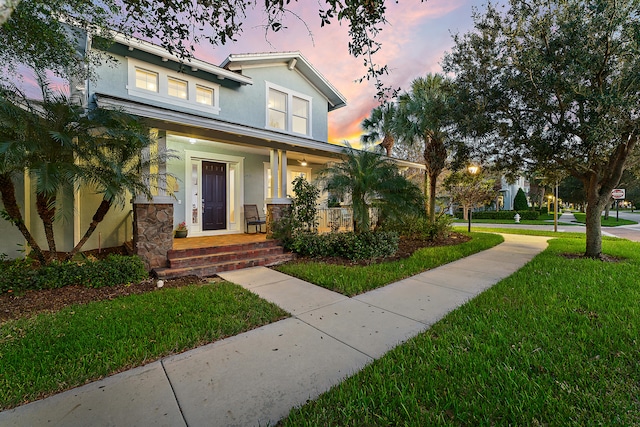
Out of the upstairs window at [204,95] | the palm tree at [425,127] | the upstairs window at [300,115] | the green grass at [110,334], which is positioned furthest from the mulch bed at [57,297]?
the palm tree at [425,127]

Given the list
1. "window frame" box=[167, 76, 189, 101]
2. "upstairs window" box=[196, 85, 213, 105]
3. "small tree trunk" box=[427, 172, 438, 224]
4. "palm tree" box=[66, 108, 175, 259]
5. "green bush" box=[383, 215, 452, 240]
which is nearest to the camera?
"palm tree" box=[66, 108, 175, 259]

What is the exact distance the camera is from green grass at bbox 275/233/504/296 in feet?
16.5

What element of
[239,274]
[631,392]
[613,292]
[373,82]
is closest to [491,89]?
[373,82]

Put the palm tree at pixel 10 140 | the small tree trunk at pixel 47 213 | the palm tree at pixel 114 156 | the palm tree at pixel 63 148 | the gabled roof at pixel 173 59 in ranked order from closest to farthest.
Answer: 1. the palm tree at pixel 10 140
2. the palm tree at pixel 63 148
3. the palm tree at pixel 114 156
4. the small tree trunk at pixel 47 213
5. the gabled roof at pixel 173 59

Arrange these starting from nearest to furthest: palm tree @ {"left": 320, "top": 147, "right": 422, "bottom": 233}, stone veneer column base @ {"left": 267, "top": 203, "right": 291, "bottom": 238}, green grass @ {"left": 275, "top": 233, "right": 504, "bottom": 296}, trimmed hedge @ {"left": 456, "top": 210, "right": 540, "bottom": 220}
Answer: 1. green grass @ {"left": 275, "top": 233, "right": 504, "bottom": 296}
2. palm tree @ {"left": 320, "top": 147, "right": 422, "bottom": 233}
3. stone veneer column base @ {"left": 267, "top": 203, "right": 291, "bottom": 238}
4. trimmed hedge @ {"left": 456, "top": 210, "right": 540, "bottom": 220}

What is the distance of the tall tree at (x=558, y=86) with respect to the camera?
17.0ft

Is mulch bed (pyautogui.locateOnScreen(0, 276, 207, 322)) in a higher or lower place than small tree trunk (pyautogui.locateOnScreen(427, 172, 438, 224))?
lower

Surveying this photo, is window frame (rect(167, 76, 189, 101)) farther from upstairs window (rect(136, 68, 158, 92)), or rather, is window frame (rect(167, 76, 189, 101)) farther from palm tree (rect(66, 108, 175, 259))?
palm tree (rect(66, 108, 175, 259))

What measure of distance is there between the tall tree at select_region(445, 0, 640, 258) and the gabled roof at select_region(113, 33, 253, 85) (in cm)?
669

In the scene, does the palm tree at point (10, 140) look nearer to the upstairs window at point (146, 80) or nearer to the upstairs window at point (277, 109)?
the upstairs window at point (146, 80)

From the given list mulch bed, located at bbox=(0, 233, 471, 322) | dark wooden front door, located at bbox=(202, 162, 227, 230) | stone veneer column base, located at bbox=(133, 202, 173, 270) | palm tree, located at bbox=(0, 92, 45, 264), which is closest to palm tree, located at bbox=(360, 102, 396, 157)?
dark wooden front door, located at bbox=(202, 162, 227, 230)

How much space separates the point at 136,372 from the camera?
2.57 metres

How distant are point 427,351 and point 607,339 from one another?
2.02 meters

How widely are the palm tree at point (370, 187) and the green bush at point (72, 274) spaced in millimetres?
4877
